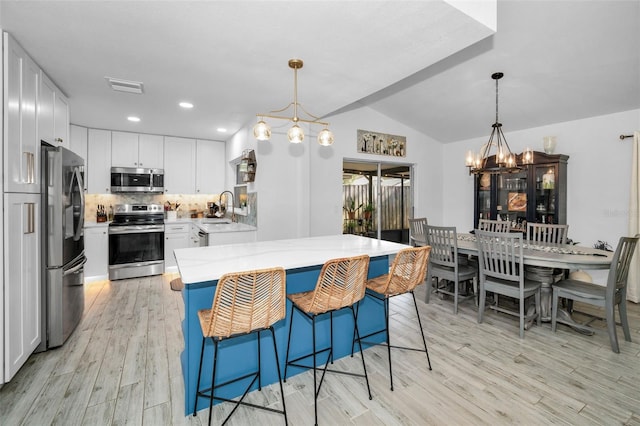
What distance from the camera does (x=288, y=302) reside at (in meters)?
2.19

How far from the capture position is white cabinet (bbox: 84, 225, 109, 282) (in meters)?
4.46

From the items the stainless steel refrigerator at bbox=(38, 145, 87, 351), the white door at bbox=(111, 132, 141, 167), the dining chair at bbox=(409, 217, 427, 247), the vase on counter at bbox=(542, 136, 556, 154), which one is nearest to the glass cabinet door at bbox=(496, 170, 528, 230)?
the vase on counter at bbox=(542, 136, 556, 154)

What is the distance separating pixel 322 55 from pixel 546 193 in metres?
3.90

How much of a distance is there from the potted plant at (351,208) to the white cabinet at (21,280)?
422cm

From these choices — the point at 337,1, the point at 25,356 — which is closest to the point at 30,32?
the point at 337,1

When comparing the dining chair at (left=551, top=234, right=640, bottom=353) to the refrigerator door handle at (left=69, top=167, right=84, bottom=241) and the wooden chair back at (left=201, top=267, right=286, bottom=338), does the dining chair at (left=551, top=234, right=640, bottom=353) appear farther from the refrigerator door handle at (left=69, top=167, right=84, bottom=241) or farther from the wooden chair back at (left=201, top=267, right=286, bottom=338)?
the refrigerator door handle at (left=69, top=167, right=84, bottom=241)

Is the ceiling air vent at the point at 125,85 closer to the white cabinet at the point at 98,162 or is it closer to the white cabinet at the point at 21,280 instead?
the white cabinet at the point at 21,280

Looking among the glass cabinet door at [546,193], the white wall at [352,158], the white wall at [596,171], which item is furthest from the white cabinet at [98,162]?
the glass cabinet door at [546,193]

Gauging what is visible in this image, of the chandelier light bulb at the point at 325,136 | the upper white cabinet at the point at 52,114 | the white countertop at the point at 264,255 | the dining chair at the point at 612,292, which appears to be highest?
the upper white cabinet at the point at 52,114

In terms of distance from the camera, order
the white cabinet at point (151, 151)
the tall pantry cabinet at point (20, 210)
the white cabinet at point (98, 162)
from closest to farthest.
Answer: the tall pantry cabinet at point (20, 210), the white cabinet at point (98, 162), the white cabinet at point (151, 151)

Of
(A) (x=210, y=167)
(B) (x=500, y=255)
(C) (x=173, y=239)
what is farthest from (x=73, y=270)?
(B) (x=500, y=255)

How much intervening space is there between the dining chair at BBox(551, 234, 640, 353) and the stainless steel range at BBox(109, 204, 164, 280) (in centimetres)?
531

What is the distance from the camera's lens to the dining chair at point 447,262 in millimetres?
3385

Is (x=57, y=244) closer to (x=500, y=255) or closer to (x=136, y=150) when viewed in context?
(x=136, y=150)
